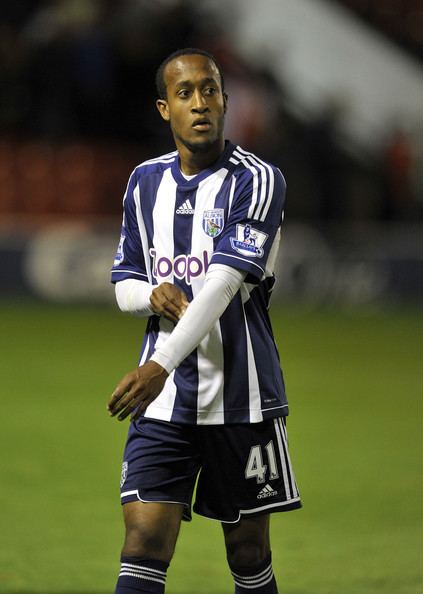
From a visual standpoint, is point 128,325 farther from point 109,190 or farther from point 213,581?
point 213,581

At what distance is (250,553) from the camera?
416cm

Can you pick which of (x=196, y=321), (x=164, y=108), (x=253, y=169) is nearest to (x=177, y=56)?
(x=164, y=108)

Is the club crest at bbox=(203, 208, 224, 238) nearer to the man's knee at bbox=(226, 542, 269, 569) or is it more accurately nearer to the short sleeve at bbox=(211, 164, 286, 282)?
the short sleeve at bbox=(211, 164, 286, 282)

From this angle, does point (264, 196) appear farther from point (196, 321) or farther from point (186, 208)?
point (196, 321)

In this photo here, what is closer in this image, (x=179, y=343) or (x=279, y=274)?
(x=179, y=343)

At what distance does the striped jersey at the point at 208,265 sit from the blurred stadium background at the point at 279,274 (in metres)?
1.36

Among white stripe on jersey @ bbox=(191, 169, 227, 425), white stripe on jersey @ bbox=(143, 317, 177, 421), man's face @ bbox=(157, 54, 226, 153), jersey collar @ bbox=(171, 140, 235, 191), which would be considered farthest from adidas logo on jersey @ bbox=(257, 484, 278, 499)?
man's face @ bbox=(157, 54, 226, 153)

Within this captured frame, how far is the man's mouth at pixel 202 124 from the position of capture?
4051mm

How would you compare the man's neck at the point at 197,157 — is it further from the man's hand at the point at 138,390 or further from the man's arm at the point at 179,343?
the man's hand at the point at 138,390

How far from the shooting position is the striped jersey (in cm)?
407

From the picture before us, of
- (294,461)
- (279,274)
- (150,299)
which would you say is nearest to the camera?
(150,299)

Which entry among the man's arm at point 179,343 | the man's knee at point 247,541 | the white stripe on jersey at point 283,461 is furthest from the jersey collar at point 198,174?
the man's knee at point 247,541

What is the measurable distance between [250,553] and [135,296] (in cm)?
93

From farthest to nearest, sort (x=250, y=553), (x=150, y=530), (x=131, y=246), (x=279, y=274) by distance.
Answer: (x=279, y=274)
(x=131, y=246)
(x=250, y=553)
(x=150, y=530)
